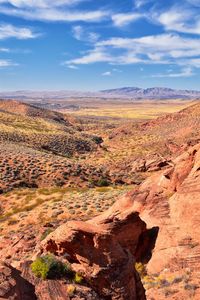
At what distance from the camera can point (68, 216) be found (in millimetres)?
37594

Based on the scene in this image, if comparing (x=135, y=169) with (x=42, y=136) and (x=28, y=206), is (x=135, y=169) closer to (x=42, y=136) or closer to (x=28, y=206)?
(x=28, y=206)

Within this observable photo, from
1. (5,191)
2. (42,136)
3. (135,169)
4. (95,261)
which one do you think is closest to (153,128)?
(42,136)

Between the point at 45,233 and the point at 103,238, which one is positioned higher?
the point at 103,238

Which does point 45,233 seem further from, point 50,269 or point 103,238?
point 50,269

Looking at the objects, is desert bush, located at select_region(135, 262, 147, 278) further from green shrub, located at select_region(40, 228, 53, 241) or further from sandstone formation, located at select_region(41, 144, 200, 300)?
green shrub, located at select_region(40, 228, 53, 241)

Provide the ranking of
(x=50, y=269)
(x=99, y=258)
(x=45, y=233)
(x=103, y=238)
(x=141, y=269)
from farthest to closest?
(x=45, y=233)
(x=141, y=269)
(x=103, y=238)
(x=99, y=258)
(x=50, y=269)

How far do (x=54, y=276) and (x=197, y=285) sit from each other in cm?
804

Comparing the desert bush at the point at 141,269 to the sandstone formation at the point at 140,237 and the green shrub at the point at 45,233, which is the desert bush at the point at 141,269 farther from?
the green shrub at the point at 45,233

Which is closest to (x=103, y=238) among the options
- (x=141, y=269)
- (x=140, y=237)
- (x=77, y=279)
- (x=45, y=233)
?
(x=77, y=279)

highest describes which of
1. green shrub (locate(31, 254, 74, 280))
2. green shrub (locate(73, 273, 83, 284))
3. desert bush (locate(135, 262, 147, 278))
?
green shrub (locate(31, 254, 74, 280))

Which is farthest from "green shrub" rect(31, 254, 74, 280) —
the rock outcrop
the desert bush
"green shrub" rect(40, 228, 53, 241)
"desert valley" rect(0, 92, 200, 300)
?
"green shrub" rect(40, 228, 53, 241)

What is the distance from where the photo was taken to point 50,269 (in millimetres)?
15352

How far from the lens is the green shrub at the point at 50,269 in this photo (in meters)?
15.2

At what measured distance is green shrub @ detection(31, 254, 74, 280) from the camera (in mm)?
15232
